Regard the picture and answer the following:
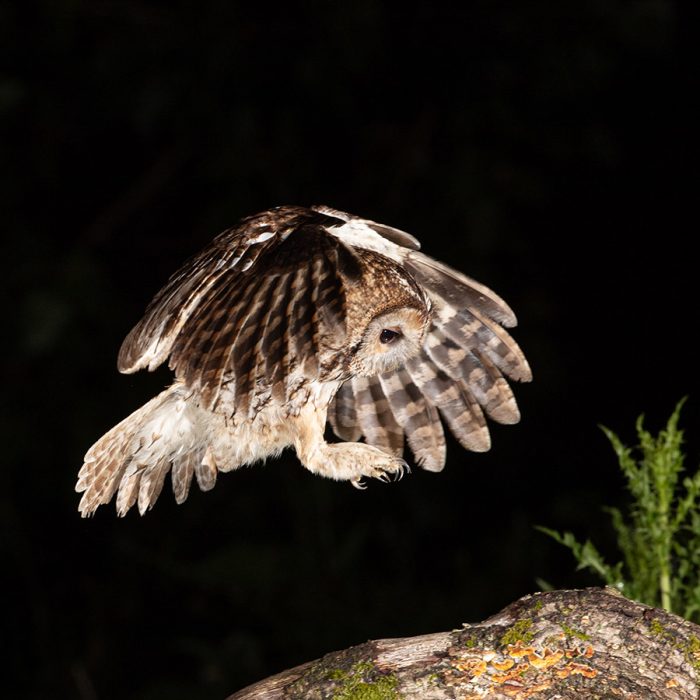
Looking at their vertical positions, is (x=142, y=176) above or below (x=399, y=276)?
above

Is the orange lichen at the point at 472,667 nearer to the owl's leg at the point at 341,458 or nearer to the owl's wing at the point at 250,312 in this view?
the owl's leg at the point at 341,458

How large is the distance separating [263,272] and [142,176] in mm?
2332

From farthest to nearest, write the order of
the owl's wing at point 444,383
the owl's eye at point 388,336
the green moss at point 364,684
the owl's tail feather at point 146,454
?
the owl's wing at point 444,383 → the owl's tail feather at point 146,454 → the owl's eye at point 388,336 → the green moss at point 364,684

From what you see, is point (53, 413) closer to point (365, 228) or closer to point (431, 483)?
point (431, 483)

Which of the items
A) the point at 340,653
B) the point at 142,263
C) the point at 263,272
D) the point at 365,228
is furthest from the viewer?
the point at 142,263

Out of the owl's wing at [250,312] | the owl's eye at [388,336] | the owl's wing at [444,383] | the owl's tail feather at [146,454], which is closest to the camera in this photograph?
the owl's wing at [250,312]

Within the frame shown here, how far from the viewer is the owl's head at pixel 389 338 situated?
149cm

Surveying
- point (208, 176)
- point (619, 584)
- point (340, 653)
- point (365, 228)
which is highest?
point (208, 176)

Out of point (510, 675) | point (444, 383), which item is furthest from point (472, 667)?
point (444, 383)

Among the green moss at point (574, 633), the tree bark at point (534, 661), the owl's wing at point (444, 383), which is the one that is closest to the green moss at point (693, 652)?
the tree bark at point (534, 661)

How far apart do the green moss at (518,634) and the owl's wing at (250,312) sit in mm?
409

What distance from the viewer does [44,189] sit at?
3594 mm

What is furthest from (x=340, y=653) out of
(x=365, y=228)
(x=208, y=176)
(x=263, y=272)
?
(x=208, y=176)

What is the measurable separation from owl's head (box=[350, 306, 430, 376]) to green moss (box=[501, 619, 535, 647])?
42 centimetres
